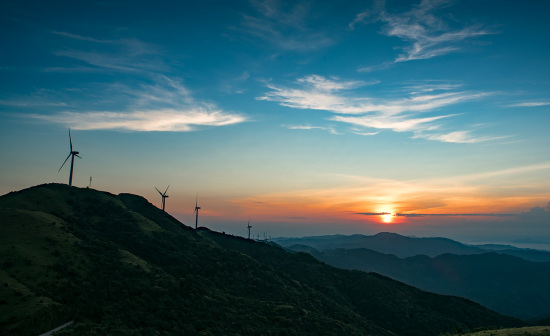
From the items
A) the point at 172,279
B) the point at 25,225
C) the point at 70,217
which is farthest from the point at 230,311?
the point at 70,217

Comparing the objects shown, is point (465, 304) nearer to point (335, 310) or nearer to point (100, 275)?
point (335, 310)

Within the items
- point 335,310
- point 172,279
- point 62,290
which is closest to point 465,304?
point 335,310

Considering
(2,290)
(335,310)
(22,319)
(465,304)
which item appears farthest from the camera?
(465,304)

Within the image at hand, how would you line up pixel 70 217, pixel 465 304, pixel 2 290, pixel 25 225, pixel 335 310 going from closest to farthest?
pixel 2 290 < pixel 25 225 < pixel 70 217 < pixel 335 310 < pixel 465 304

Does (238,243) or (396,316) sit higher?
(238,243)

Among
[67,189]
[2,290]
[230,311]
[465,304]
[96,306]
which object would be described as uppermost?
[67,189]

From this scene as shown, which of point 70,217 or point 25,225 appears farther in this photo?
point 70,217
